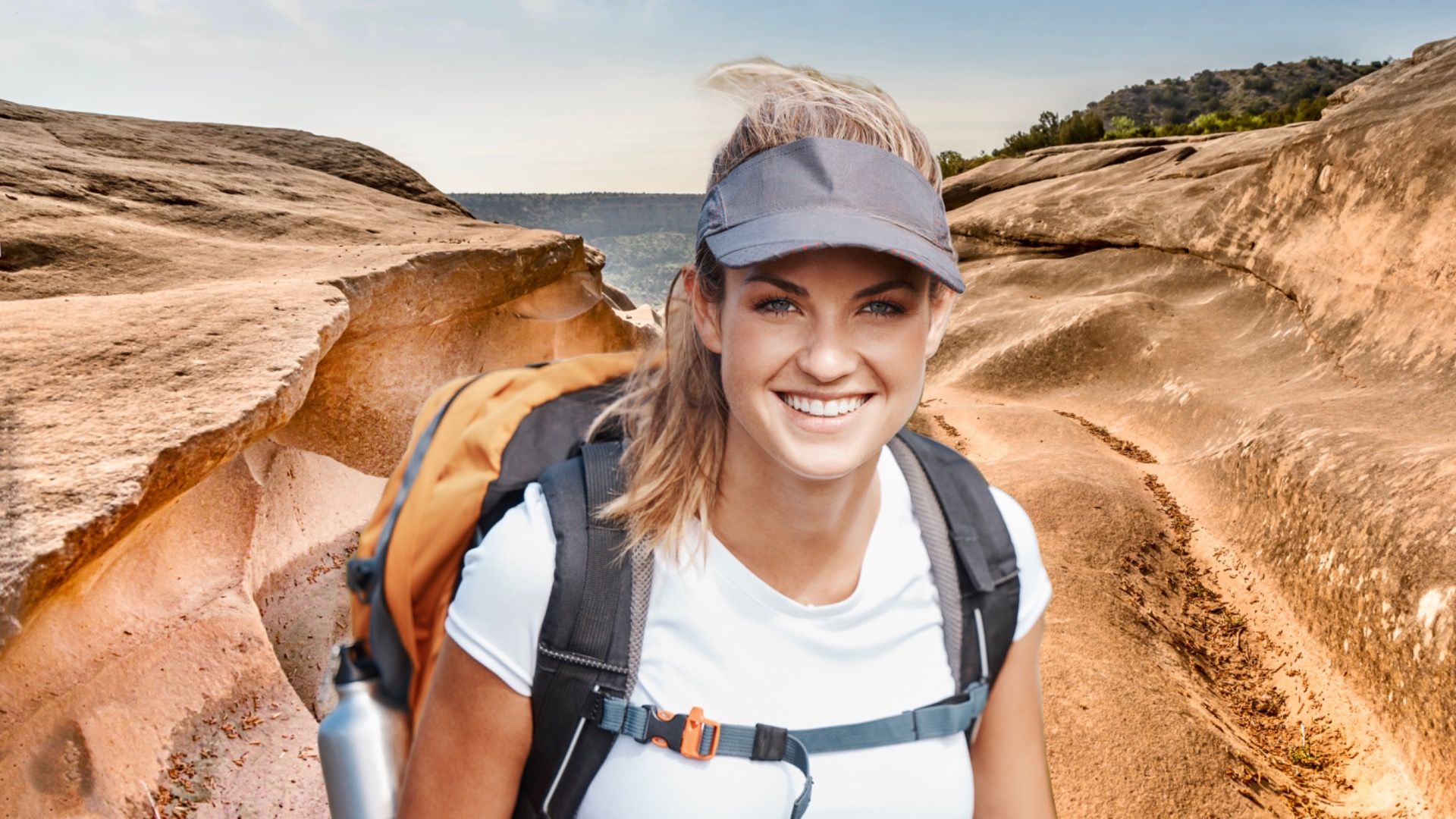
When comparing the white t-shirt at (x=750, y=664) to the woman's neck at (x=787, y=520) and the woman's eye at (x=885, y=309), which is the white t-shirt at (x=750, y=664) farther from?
the woman's eye at (x=885, y=309)

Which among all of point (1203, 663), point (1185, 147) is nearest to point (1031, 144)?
Result: point (1185, 147)

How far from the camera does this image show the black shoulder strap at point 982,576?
6.56ft

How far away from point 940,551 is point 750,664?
0.50 meters

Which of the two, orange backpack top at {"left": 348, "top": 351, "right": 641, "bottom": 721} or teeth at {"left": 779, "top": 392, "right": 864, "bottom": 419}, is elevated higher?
teeth at {"left": 779, "top": 392, "right": 864, "bottom": 419}

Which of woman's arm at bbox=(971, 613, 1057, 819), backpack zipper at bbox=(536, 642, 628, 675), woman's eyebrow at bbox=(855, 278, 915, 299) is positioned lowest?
woman's arm at bbox=(971, 613, 1057, 819)

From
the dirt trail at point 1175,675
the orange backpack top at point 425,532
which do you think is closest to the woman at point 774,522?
the orange backpack top at point 425,532

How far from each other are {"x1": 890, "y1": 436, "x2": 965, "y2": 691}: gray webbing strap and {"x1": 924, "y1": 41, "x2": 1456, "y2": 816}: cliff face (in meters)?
3.66

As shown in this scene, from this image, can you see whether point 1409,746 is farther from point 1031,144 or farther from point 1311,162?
point 1031,144

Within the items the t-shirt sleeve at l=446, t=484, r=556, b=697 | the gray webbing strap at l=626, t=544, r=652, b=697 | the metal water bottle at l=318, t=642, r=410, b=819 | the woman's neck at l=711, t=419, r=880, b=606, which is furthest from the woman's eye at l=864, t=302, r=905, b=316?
the metal water bottle at l=318, t=642, r=410, b=819

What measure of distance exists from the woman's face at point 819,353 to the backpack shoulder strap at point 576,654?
0.36m

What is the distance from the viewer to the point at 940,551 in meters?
2.05

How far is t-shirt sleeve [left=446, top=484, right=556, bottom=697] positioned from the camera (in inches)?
66.5

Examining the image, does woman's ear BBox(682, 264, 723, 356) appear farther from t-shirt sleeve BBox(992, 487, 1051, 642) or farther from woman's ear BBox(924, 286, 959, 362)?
t-shirt sleeve BBox(992, 487, 1051, 642)

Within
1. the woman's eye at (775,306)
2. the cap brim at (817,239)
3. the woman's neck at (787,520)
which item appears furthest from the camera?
the woman's neck at (787,520)
